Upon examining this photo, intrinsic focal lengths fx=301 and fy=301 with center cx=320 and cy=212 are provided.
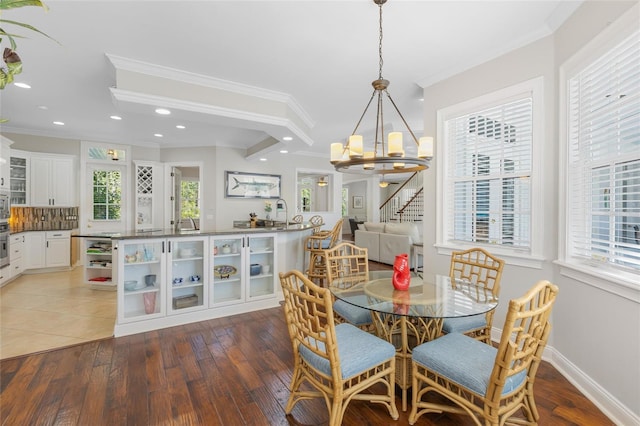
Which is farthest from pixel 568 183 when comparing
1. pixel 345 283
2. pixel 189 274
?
pixel 189 274

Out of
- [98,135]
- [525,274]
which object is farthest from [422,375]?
[98,135]

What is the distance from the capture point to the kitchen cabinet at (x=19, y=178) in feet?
17.9

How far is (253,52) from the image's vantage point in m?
2.92

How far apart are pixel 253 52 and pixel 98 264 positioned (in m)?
4.04

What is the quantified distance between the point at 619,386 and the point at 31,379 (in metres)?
4.19

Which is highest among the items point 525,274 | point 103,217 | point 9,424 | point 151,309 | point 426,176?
point 426,176

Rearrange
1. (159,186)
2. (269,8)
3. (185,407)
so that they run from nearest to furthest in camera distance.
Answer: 1. (185,407)
2. (269,8)
3. (159,186)

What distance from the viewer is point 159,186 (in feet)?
22.5

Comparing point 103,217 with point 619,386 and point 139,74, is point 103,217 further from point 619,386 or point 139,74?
point 619,386

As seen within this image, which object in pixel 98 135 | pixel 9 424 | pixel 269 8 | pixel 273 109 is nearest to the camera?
pixel 9 424

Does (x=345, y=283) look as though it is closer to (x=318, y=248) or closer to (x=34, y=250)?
(x=318, y=248)

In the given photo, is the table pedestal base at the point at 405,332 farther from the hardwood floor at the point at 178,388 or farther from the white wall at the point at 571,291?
the white wall at the point at 571,291

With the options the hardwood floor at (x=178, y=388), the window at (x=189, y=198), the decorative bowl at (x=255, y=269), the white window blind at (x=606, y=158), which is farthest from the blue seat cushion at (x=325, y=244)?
the window at (x=189, y=198)

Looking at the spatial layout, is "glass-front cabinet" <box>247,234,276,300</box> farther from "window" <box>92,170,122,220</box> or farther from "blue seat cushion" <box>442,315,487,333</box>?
"window" <box>92,170,122,220</box>
